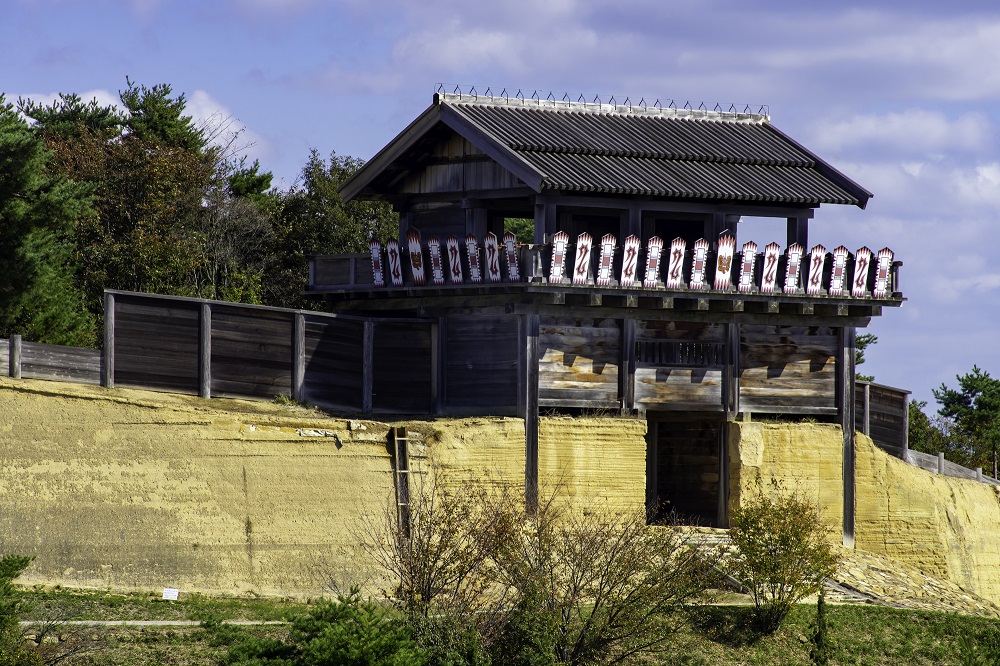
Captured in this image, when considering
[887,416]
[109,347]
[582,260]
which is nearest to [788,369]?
[887,416]

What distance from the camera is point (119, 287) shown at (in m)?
54.4

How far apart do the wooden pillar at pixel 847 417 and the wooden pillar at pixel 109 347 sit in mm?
21660

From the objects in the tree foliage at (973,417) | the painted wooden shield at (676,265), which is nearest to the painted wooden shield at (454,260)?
the painted wooden shield at (676,265)

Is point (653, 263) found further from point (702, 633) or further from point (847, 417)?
point (702, 633)

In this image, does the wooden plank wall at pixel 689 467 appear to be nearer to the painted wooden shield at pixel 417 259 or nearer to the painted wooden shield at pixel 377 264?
the painted wooden shield at pixel 417 259

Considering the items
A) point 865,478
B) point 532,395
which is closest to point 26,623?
point 532,395

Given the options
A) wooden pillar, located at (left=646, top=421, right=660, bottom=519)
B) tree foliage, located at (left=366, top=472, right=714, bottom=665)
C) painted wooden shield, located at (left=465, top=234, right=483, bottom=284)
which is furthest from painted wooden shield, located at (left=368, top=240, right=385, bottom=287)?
tree foliage, located at (left=366, top=472, right=714, bottom=665)

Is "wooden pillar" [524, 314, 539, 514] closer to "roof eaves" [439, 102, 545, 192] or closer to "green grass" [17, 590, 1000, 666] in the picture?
"roof eaves" [439, 102, 545, 192]

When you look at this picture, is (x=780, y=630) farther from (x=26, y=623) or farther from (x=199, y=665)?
(x=26, y=623)

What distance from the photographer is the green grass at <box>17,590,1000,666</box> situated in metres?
33.2

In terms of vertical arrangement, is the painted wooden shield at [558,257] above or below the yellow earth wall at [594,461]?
above

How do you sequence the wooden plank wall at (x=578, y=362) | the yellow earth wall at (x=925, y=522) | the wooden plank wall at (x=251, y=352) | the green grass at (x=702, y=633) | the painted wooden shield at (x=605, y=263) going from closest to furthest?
the green grass at (x=702, y=633), the wooden plank wall at (x=251, y=352), the painted wooden shield at (x=605, y=263), the wooden plank wall at (x=578, y=362), the yellow earth wall at (x=925, y=522)

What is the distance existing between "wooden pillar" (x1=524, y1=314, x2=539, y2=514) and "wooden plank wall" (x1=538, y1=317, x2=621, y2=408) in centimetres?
23

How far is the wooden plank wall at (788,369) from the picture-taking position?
48.6 meters
